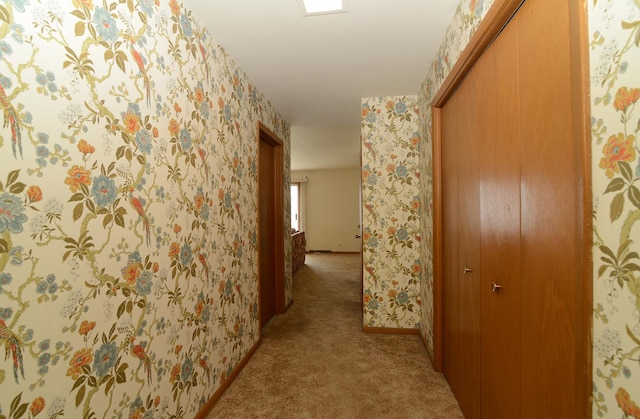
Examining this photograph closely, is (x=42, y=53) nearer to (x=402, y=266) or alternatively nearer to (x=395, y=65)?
(x=395, y=65)

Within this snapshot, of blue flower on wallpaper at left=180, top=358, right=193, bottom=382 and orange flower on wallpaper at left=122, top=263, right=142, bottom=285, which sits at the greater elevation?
orange flower on wallpaper at left=122, top=263, right=142, bottom=285

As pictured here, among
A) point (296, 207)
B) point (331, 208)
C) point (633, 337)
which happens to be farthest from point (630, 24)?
point (296, 207)

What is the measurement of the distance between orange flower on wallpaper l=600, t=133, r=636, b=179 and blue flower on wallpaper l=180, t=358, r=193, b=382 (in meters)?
1.76

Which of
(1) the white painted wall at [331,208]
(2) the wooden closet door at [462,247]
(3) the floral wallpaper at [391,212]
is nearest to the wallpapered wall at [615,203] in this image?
(2) the wooden closet door at [462,247]

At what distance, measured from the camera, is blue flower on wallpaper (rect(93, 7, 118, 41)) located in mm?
958

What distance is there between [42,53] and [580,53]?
4.63 feet

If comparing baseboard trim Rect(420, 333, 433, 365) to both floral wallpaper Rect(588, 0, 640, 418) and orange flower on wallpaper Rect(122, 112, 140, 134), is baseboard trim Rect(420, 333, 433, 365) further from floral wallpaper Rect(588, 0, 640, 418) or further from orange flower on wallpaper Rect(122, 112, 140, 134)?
orange flower on wallpaper Rect(122, 112, 140, 134)

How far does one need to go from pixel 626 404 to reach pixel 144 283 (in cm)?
147

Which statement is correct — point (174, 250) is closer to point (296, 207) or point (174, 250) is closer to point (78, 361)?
point (78, 361)

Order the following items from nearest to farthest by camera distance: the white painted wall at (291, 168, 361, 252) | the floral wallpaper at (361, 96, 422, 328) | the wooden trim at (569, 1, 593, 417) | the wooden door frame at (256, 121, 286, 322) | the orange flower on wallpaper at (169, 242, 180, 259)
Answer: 1. the wooden trim at (569, 1, 593, 417)
2. the orange flower on wallpaper at (169, 242, 180, 259)
3. the floral wallpaper at (361, 96, 422, 328)
4. the wooden door frame at (256, 121, 286, 322)
5. the white painted wall at (291, 168, 361, 252)

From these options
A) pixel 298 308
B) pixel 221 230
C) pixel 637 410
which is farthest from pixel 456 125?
pixel 298 308

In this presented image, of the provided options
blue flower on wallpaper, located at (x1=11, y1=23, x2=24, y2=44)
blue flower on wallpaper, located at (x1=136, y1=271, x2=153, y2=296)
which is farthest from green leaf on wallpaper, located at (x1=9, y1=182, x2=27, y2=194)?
blue flower on wallpaper, located at (x1=136, y1=271, x2=153, y2=296)

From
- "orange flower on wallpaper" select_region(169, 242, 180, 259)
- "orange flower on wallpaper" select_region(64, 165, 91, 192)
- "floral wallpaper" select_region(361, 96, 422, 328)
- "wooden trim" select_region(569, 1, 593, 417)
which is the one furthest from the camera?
"floral wallpaper" select_region(361, 96, 422, 328)

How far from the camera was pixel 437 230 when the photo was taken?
78.0 inches
